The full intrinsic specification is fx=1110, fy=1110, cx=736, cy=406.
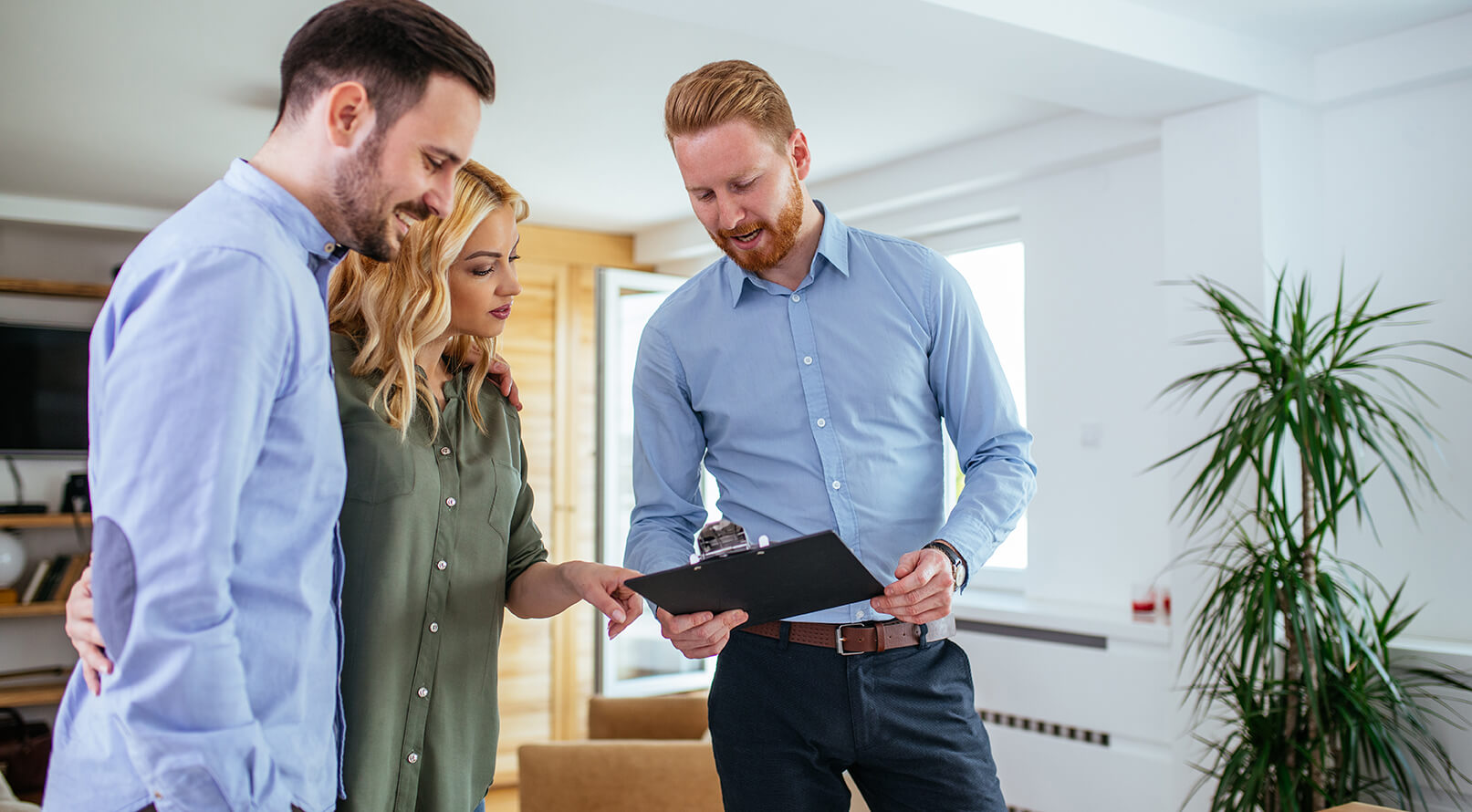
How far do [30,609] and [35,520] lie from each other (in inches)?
15.4

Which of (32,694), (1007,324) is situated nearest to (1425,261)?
(1007,324)

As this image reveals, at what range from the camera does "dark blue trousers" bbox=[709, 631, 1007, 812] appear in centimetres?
152

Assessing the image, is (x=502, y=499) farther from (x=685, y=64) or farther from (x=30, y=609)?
(x=30, y=609)

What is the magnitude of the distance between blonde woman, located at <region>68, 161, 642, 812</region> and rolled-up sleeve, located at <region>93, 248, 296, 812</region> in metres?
0.39

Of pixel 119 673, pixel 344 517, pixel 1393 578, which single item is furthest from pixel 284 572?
pixel 1393 578

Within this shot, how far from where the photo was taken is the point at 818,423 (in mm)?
1620

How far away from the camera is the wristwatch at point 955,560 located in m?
1.46

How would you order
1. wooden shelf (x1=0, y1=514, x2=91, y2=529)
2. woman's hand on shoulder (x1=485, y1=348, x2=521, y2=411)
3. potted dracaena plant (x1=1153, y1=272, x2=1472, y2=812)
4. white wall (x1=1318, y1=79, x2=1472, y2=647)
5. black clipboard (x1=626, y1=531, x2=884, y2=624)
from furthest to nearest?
wooden shelf (x1=0, y1=514, x2=91, y2=529) < white wall (x1=1318, y1=79, x2=1472, y2=647) < potted dracaena plant (x1=1153, y1=272, x2=1472, y2=812) < woman's hand on shoulder (x1=485, y1=348, x2=521, y2=411) < black clipboard (x1=626, y1=531, x2=884, y2=624)

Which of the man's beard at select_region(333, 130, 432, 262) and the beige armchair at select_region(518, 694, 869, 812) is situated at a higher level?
the man's beard at select_region(333, 130, 432, 262)

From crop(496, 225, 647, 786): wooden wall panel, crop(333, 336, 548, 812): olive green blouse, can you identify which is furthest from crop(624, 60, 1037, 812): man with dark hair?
crop(496, 225, 647, 786): wooden wall panel

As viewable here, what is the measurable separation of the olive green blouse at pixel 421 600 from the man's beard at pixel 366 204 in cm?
33

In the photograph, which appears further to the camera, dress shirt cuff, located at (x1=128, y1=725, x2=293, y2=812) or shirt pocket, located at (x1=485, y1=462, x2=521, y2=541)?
shirt pocket, located at (x1=485, y1=462, x2=521, y2=541)

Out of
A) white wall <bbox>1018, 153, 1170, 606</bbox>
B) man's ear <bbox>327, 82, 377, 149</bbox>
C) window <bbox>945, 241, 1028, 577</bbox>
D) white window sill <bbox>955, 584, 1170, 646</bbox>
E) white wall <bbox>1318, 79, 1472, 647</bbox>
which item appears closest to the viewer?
man's ear <bbox>327, 82, 377, 149</bbox>

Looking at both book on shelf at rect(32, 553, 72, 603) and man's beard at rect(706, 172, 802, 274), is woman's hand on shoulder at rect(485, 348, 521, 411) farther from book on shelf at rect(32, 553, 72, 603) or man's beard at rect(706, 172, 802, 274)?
book on shelf at rect(32, 553, 72, 603)
